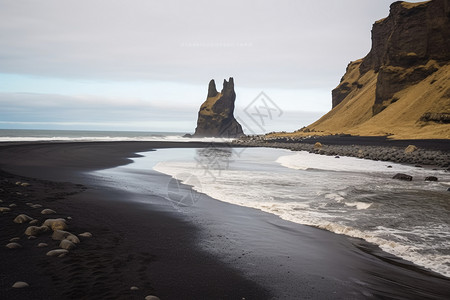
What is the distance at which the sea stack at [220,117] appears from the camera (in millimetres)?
146712

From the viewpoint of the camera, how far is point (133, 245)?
5750mm

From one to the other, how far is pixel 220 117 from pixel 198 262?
14250cm

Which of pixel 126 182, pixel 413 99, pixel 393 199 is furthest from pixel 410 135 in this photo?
pixel 126 182

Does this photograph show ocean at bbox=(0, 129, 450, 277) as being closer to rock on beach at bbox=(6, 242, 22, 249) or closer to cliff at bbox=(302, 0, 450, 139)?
rock on beach at bbox=(6, 242, 22, 249)

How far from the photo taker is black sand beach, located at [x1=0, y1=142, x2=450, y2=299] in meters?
4.14

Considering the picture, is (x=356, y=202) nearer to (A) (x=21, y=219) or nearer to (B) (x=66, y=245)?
(B) (x=66, y=245)

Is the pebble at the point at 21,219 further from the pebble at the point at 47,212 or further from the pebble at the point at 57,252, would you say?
the pebble at the point at 57,252

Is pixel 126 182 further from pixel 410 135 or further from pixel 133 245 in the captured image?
pixel 410 135

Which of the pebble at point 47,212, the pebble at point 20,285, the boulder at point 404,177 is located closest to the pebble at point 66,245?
the pebble at point 20,285

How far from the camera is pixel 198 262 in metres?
5.21

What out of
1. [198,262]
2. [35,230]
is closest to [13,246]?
[35,230]

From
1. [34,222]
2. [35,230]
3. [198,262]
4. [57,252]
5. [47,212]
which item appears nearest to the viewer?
[57,252]

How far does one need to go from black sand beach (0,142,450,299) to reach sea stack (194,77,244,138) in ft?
453

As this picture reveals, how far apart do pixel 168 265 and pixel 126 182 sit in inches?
380
